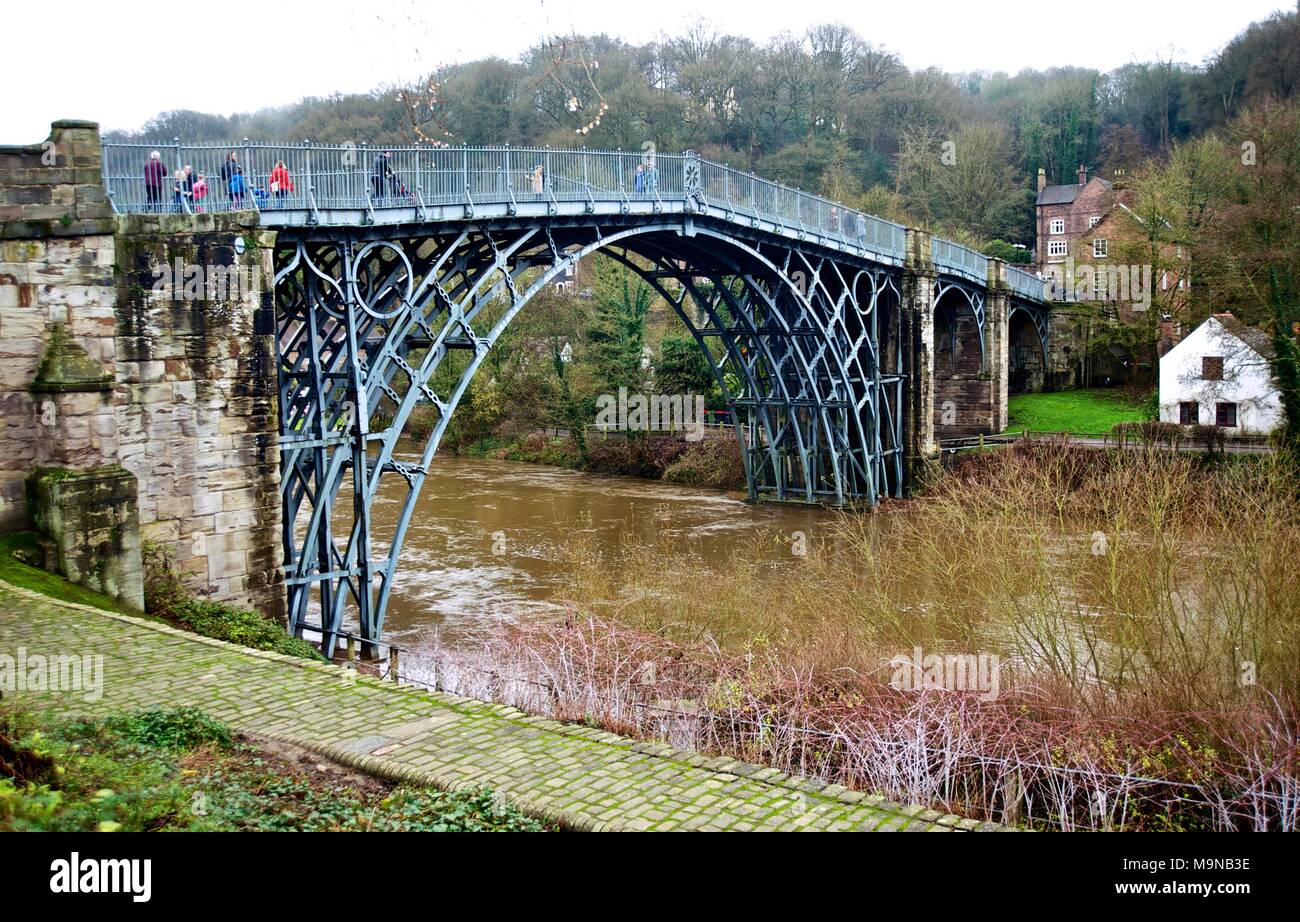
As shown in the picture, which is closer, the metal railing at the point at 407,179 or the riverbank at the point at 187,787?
the riverbank at the point at 187,787

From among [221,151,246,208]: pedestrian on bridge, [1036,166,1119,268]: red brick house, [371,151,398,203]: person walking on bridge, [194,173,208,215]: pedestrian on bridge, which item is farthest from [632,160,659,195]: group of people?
[1036,166,1119,268]: red brick house

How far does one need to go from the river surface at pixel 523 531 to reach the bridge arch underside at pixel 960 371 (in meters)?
11.2

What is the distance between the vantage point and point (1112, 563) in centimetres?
1272

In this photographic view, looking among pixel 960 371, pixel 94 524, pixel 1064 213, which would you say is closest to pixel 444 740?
pixel 94 524

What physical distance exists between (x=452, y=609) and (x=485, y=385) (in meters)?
27.0

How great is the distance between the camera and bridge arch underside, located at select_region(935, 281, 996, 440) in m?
41.4

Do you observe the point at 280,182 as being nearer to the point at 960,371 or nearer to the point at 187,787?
the point at 187,787

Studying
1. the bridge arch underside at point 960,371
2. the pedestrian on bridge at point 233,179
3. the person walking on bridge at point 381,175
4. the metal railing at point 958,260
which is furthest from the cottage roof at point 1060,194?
the pedestrian on bridge at point 233,179

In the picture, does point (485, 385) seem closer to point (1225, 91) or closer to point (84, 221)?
point (84, 221)

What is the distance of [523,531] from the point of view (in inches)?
1161

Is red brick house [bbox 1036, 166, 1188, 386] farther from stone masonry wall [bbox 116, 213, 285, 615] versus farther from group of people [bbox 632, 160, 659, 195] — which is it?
stone masonry wall [bbox 116, 213, 285, 615]

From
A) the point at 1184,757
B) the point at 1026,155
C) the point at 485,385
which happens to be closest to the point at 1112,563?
the point at 1184,757

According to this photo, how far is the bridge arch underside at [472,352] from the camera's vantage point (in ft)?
54.1

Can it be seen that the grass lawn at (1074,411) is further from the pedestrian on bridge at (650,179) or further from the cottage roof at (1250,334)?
the pedestrian on bridge at (650,179)
